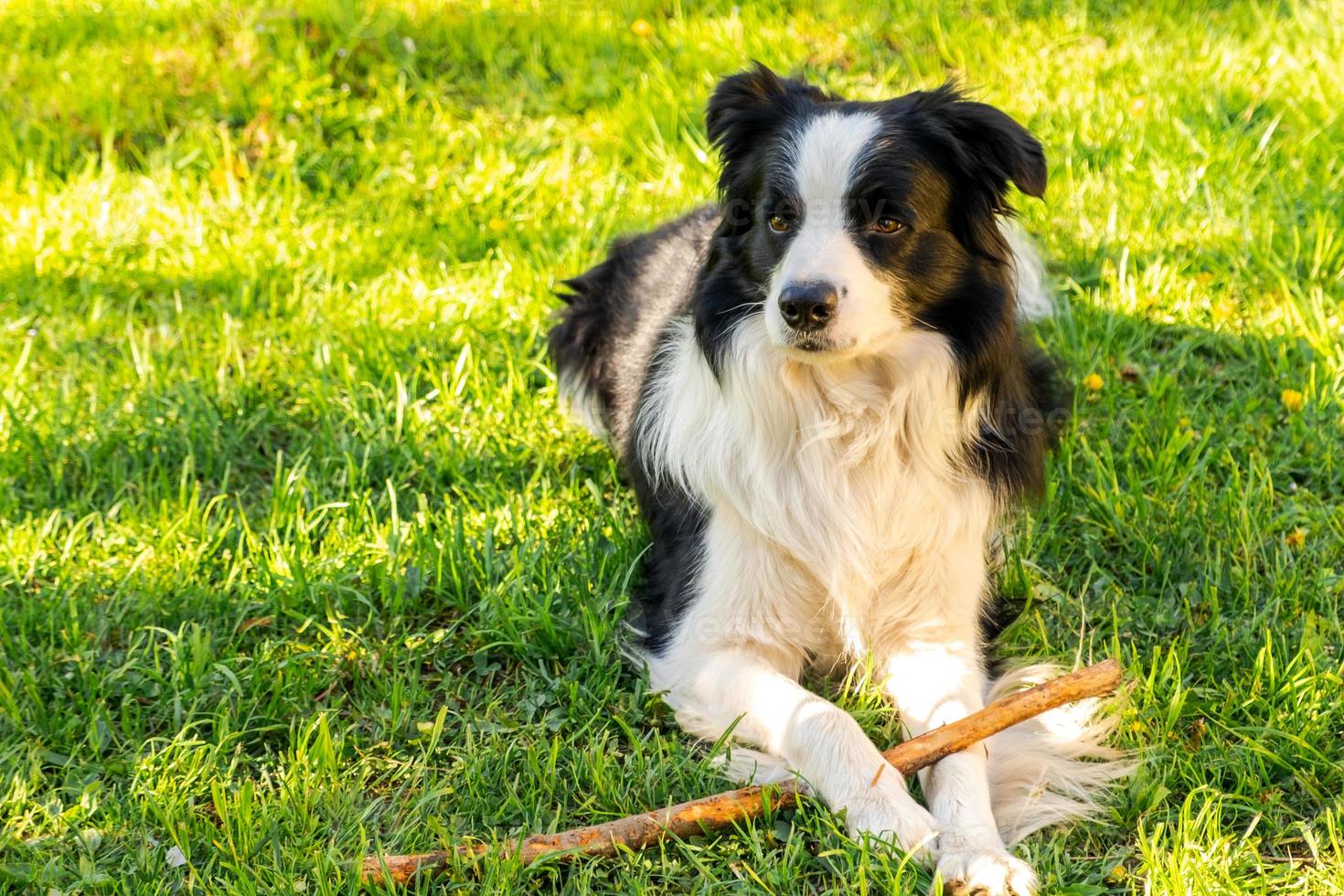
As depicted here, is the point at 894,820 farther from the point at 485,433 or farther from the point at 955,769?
the point at 485,433

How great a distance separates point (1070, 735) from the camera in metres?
2.93

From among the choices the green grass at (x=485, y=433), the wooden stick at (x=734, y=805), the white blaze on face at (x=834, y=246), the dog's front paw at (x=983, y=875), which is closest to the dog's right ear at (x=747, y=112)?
the white blaze on face at (x=834, y=246)

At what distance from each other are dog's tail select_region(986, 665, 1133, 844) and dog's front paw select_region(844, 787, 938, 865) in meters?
0.24

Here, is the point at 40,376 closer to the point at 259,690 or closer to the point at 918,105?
the point at 259,690

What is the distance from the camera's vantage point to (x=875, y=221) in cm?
278

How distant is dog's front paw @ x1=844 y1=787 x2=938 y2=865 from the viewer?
8.17ft

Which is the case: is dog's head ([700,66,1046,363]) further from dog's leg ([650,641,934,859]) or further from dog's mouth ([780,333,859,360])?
dog's leg ([650,641,934,859])

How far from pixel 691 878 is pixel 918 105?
1758 millimetres

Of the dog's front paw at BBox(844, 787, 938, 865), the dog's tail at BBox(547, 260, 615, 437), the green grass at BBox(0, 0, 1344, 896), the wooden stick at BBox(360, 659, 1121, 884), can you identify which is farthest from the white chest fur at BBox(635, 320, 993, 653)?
the dog's tail at BBox(547, 260, 615, 437)

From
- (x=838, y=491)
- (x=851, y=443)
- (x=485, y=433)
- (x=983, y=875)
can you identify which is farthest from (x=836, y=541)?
(x=485, y=433)

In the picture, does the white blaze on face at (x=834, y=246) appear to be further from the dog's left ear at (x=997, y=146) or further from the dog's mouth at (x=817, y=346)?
the dog's left ear at (x=997, y=146)

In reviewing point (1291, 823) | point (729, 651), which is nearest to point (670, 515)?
point (729, 651)

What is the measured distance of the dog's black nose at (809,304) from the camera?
2.65 metres

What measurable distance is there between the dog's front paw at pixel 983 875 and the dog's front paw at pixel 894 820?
2.1 inches
